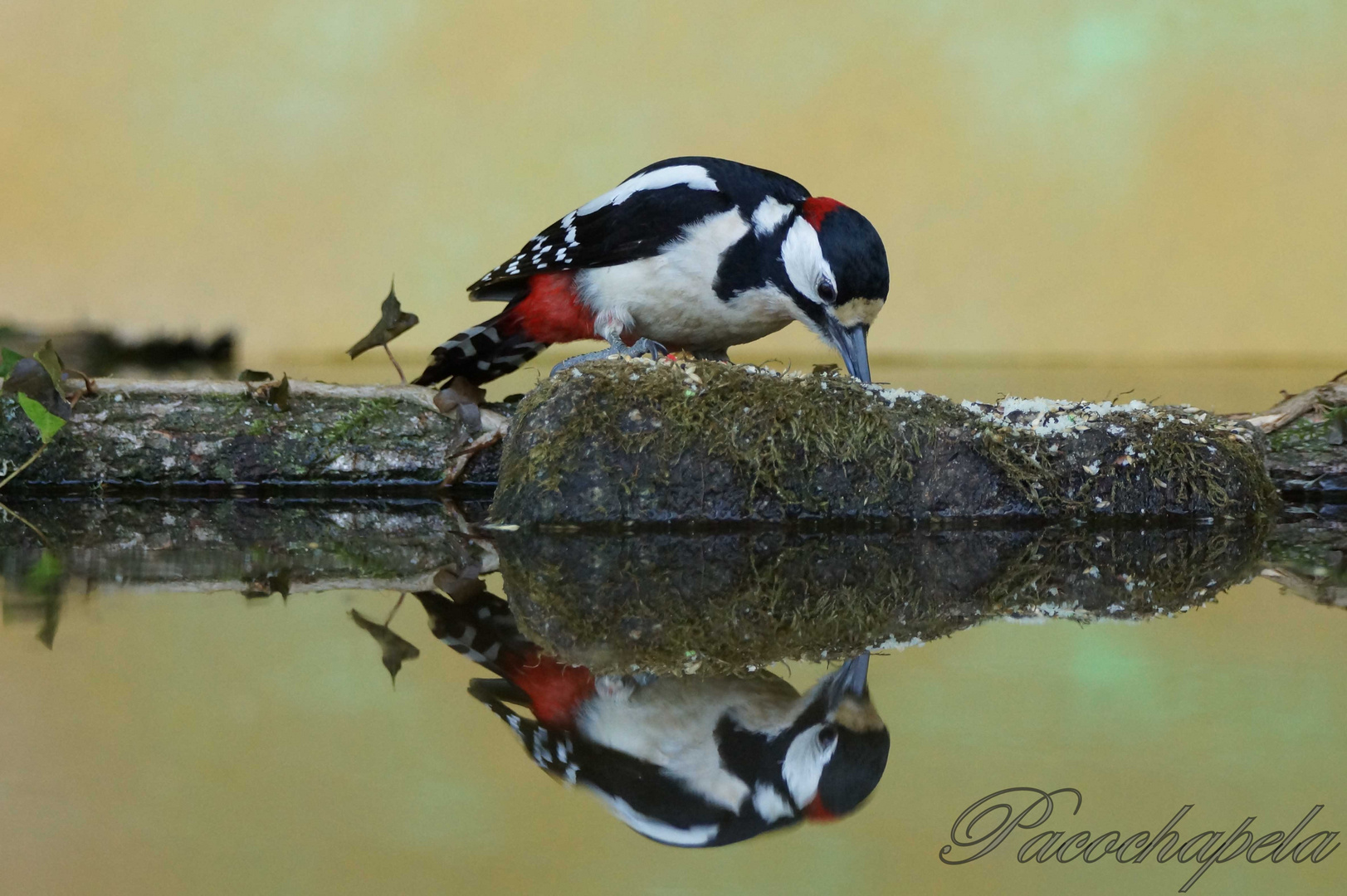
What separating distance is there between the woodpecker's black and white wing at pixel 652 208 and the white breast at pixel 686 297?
4 cm

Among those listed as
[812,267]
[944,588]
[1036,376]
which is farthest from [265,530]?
[1036,376]

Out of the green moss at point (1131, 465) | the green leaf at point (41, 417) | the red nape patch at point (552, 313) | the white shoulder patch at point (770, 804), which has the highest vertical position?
the red nape patch at point (552, 313)

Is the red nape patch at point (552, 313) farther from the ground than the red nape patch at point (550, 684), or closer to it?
farther from the ground

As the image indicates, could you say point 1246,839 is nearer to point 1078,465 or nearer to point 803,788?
point 803,788

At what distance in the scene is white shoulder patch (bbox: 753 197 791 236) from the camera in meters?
3.13

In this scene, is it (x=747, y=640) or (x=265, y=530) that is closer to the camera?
(x=747, y=640)

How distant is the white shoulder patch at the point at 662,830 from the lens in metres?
1.12

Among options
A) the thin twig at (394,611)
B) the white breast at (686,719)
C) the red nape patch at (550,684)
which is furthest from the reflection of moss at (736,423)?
the white breast at (686,719)

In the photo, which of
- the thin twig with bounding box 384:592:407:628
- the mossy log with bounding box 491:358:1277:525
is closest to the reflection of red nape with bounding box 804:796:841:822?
the thin twig with bounding box 384:592:407:628

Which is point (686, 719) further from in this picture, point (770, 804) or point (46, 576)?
point (46, 576)

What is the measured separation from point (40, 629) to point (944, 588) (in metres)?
1.75

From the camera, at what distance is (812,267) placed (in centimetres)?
294

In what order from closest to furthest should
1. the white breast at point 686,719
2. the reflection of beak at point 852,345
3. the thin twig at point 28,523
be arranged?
the white breast at point 686,719 < the thin twig at point 28,523 < the reflection of beak at point 852,345

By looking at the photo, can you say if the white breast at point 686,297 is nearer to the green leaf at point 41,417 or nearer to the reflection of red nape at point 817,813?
the green leaf at point 41,417
